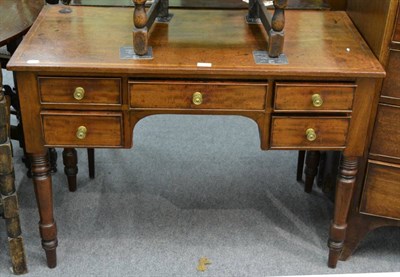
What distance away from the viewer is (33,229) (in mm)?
2445

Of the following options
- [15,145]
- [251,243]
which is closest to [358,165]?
[251,243]

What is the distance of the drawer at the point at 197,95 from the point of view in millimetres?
1888

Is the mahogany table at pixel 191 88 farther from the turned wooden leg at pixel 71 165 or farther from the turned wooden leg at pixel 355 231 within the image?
the turned wooden leg at pixel 71 165

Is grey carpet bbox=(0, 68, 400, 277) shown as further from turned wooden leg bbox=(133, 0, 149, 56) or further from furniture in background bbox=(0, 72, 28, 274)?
turned wooden leg bbox=(133, 0, 149, 56)

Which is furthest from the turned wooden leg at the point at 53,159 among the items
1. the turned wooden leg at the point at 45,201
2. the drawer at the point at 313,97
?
the drawer at the point at 313,97

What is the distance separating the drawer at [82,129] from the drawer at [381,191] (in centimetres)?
86

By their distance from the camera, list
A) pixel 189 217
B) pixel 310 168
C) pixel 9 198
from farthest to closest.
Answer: pixel 310 168, pixel 189 217, pixel 9 198

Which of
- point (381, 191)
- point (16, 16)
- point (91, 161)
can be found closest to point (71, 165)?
point (91, 161)

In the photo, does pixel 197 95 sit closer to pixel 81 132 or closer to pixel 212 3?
pixel 81 132

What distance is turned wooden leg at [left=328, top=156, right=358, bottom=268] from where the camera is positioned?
206 cm

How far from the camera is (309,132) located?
1962 millimetres

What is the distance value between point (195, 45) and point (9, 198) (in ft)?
2.64

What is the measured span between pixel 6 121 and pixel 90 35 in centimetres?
39

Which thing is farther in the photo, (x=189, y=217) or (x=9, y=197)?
(x=189, y=217)
